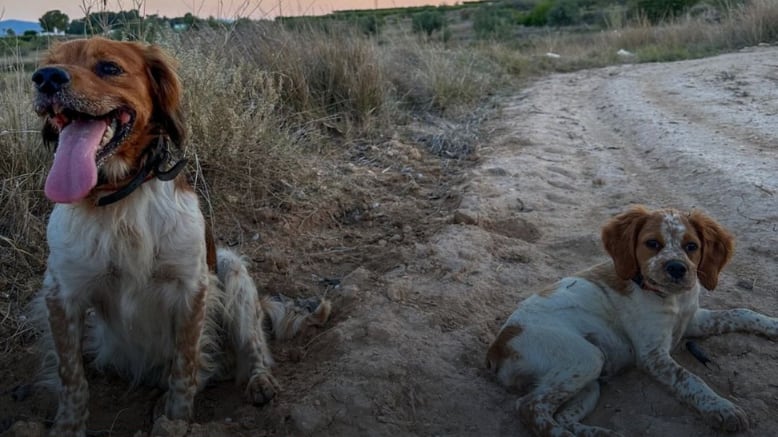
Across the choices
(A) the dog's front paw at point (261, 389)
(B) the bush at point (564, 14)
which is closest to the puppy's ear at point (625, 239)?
(A) the dog's front paw at point (261, 389)

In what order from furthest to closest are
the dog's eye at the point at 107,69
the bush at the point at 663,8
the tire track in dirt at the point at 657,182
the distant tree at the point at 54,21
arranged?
1. the bush at the point at 663,8
2. the distant tree at the point at 54,21
3. the tire track in dirt at the point at 657,182
4. the dog's eye at the point at 107,69

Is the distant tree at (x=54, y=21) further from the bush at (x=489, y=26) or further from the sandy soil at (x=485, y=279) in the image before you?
the bush at (x=489, y=26)

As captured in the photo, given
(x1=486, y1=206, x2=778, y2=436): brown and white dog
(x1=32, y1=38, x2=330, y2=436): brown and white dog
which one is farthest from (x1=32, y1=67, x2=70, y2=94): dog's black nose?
(x1=486, y1=206, x2=778, y2=436): brown and white dog

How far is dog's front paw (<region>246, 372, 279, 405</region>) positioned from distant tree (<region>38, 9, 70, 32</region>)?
322 centimetres

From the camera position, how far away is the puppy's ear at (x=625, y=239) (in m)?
3.54

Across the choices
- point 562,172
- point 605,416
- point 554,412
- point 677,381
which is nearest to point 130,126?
point 554,412

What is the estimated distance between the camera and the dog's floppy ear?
3.26 metres

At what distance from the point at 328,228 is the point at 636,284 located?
281 cm

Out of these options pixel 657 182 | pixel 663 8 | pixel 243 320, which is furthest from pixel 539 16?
pixel 243 320

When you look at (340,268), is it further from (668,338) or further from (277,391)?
(668,338)

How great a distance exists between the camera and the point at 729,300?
13.2 ft

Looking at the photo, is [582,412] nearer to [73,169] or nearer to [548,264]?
[548,264]

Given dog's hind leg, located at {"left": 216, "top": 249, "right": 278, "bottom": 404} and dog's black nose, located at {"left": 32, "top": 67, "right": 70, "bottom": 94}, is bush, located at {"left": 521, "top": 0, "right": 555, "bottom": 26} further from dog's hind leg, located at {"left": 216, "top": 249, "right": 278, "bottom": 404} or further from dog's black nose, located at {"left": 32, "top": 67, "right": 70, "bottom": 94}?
dog's black nose, located at {"left": 32, "top": 67, "right": 70, "bottom": 94}

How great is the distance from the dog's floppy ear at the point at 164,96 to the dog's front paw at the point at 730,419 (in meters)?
2.66
